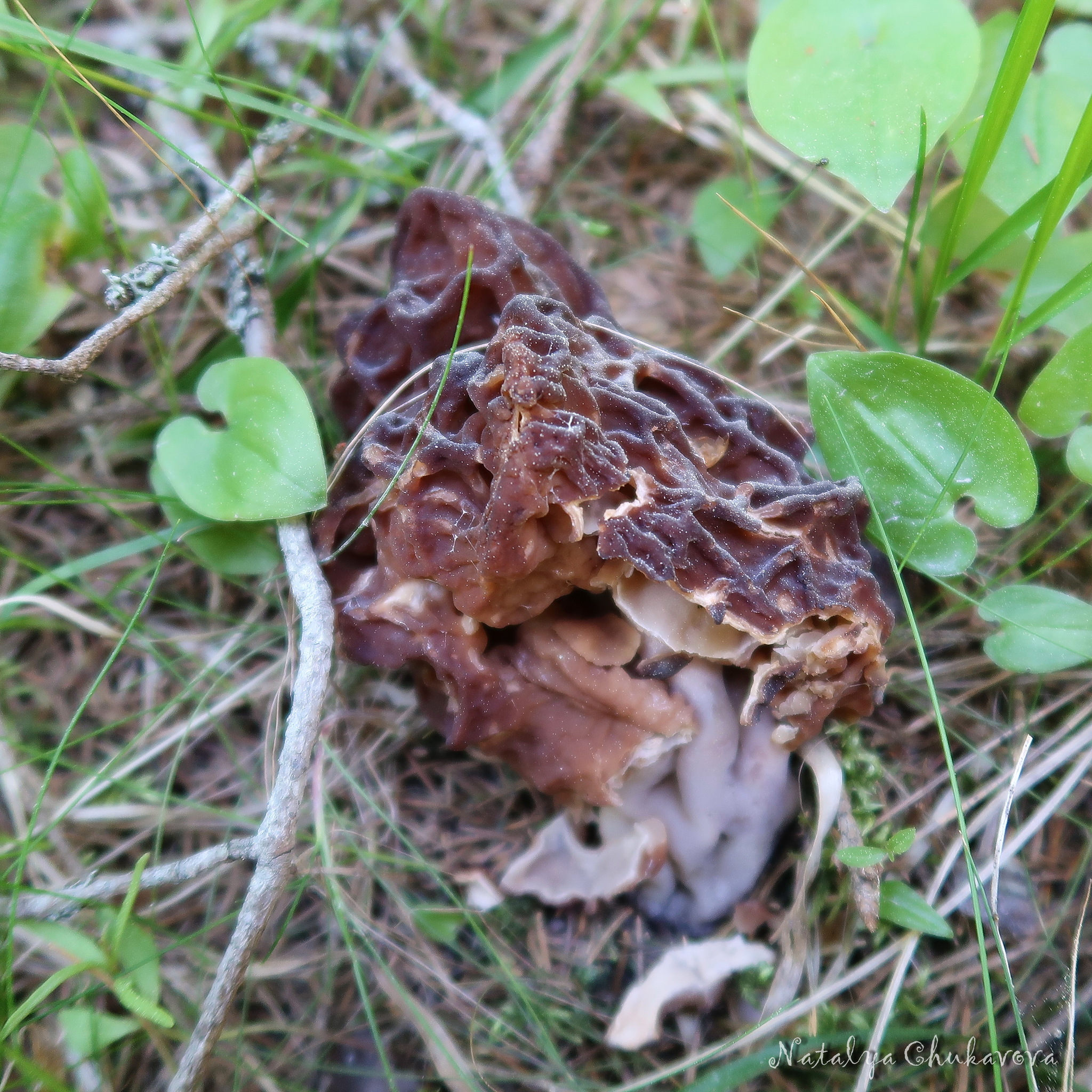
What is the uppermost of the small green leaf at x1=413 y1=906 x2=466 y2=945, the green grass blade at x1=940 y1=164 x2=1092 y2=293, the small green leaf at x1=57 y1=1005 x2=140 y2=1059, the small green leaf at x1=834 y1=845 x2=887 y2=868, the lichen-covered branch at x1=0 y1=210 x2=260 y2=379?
the green grass blade at x1=940 y1=164 x2=1092 y2=293

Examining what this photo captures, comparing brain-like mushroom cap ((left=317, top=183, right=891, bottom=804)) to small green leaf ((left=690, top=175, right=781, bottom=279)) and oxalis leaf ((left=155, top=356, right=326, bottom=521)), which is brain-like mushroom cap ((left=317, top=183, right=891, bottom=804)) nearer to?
oxalis leaf ((left=155, top=356, right=326, bottom=521))

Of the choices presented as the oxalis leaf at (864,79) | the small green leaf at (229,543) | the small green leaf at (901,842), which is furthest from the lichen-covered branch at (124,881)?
the oxalis leaf at (864,79)

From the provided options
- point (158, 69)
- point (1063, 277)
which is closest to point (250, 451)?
point (158, 69)

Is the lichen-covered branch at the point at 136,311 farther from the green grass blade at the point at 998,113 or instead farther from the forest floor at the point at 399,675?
the green grass blade at the point at 998,113

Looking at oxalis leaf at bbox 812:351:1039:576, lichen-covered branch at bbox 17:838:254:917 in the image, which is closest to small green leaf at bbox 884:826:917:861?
oxalis leaf at bbox 812:351:1039:576

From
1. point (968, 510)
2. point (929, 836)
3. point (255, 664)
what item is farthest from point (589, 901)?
point (968, 510)

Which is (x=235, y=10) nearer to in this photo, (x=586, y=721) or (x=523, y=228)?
(x=523, y=228)

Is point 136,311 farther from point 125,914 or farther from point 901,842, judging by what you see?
point 901,842
